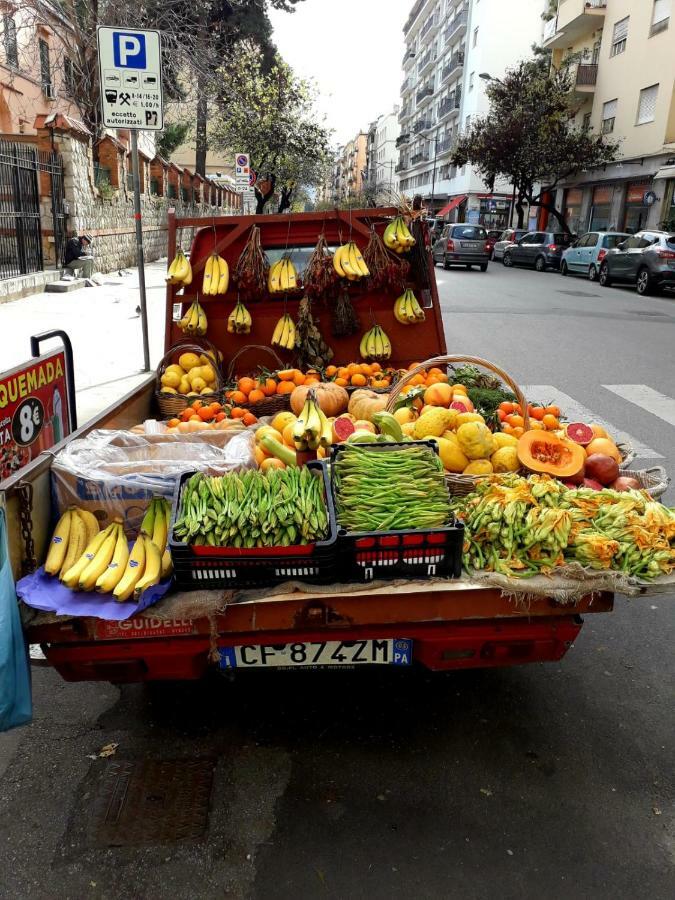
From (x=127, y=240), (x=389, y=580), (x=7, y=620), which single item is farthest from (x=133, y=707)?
(x=127, y=240)

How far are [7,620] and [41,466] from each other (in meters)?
0.72

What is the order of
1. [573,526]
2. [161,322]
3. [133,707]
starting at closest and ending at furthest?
[573,526] < [133,707] < [161,322]

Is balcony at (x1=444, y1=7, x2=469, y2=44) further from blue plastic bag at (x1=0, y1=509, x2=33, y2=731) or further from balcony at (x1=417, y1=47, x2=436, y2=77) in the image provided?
blue plastic bag at (x1=0, y1=509, x2=33, y2=731)

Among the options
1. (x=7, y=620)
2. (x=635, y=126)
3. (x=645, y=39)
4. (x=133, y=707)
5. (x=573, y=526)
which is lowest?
(x=133, y=707)

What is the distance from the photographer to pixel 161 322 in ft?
44.7

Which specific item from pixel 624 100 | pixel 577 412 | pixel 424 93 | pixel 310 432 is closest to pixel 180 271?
pixel 310 432

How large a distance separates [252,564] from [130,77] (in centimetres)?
777

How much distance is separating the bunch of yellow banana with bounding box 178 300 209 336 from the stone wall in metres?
13.5

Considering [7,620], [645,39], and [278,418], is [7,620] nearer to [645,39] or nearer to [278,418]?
[278,418]

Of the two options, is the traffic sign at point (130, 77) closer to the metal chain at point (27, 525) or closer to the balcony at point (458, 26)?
the metal chain at point (27, 525)

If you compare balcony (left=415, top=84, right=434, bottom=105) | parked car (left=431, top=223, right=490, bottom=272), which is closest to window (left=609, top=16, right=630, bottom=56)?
parked car (left=431, top=223, right=490, bottom=272)

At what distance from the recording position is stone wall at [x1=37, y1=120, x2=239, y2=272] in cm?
1775

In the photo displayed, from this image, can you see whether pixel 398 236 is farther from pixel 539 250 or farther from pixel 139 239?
pixel 539 250

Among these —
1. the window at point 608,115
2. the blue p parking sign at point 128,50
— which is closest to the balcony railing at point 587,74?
the window at point 608,115
